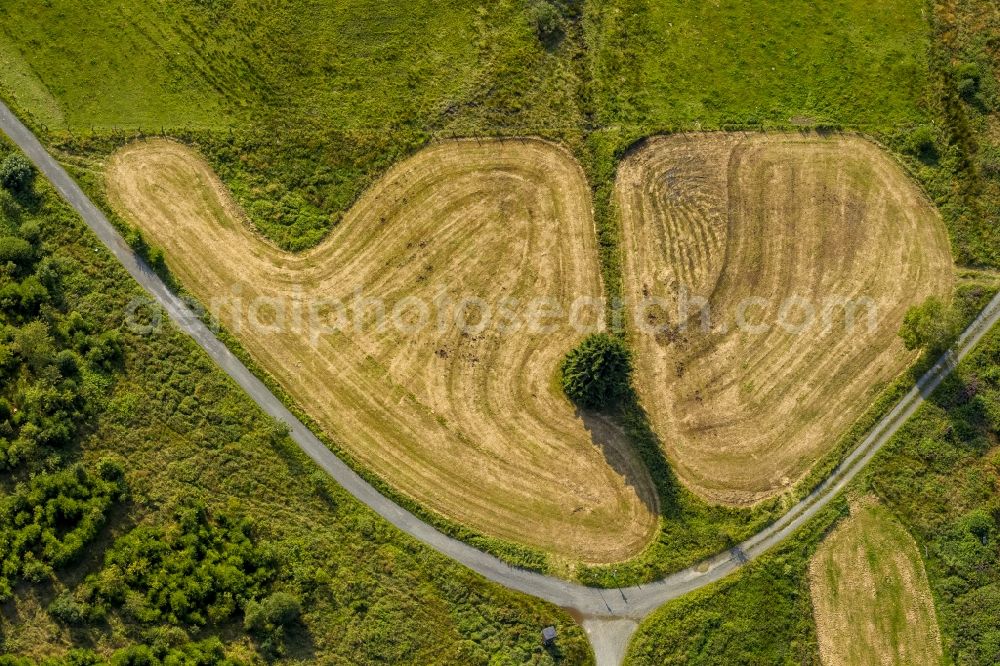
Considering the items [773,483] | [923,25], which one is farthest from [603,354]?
[923,25]

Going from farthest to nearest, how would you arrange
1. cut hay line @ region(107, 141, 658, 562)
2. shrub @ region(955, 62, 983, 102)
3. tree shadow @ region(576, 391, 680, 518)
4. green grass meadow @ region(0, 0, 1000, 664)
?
shrub @ region(955, 62, 983, 102), tree shadow @ region(576, 391, 680, 518), cut hay line @ region(107, 141, 658, 562), green grass meadow @ region(0, 0, 1000, 664)

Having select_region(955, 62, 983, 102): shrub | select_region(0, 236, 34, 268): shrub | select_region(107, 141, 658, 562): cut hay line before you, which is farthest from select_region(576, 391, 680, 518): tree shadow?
select_region(0, 236, 34, 268): shrub

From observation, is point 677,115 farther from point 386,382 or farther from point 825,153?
point 386,382

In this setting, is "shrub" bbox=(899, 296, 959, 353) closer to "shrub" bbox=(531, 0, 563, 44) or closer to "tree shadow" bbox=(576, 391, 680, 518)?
"tree shadow" bbox=(576, 391, 680, 518)

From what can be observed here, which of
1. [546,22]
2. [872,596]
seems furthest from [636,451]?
[546,22]

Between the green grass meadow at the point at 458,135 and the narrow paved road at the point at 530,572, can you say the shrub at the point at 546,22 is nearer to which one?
the green grass meadow at the point at 458,135

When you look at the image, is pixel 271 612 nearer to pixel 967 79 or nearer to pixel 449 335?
pixel 449 335

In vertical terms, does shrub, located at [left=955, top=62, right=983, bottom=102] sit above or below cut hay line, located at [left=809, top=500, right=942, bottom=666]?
above
